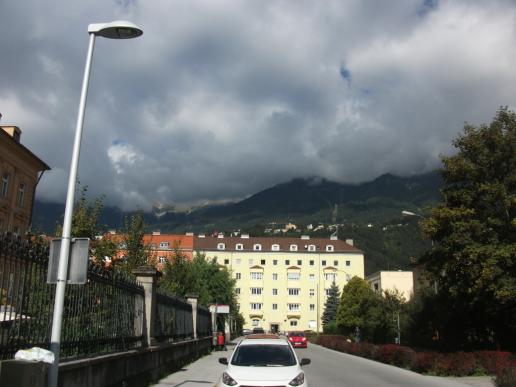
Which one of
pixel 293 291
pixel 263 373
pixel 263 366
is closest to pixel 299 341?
pixel 263 366

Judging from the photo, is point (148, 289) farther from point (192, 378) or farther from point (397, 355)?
point (397, 355)

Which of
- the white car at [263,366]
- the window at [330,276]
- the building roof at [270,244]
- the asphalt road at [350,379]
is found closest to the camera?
the white car at [263,366]

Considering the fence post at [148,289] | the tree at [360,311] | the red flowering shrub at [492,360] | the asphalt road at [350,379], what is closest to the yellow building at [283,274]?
the tree at [360,311]

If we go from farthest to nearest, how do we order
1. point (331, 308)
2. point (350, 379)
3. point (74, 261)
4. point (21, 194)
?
point (331, 308) < point (21, 194) < point (350, 379) < point (74, 261)

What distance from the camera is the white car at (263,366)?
9.35 m

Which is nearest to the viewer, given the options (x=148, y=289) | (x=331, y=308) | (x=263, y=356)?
(x=263, y=356)

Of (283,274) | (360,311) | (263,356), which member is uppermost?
(283,274)

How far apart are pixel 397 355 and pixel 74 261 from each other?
66.1 feet

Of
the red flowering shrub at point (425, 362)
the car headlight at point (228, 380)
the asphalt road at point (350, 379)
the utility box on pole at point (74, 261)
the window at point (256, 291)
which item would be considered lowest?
the asphalt road at point (350, 379)

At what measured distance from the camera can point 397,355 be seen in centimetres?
2441

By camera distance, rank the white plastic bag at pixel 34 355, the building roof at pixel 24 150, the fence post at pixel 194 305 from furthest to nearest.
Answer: the building roof at pixel 24 150 → the fence post at pixel 194 305 → the white plastic bag at pixel 34 355

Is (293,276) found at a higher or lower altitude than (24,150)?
lower

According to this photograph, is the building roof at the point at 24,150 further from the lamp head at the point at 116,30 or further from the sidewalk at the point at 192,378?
the lamp head at the point at 116,30

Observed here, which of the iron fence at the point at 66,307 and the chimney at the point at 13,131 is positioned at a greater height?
the chimney at the point at 13,131
